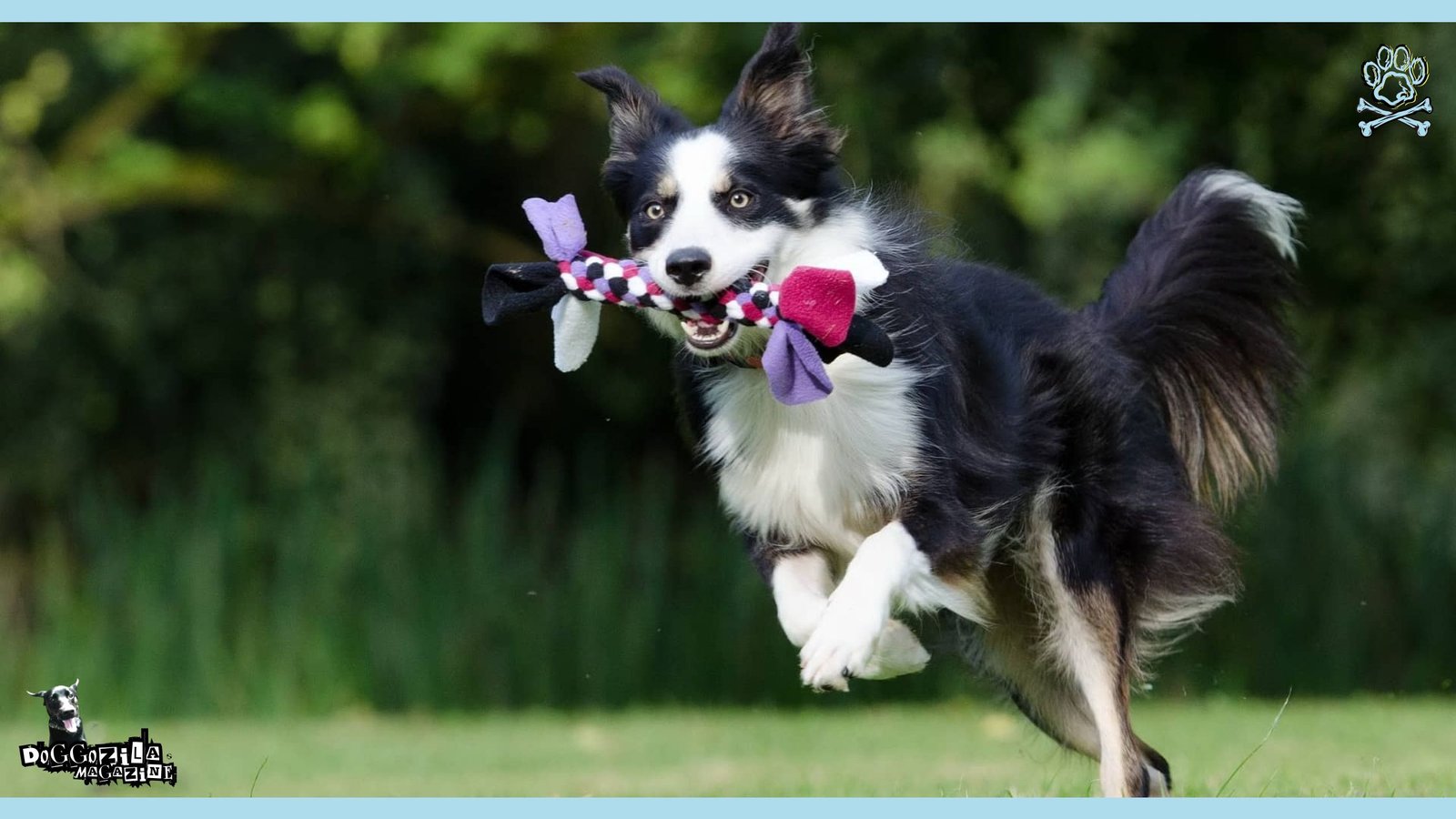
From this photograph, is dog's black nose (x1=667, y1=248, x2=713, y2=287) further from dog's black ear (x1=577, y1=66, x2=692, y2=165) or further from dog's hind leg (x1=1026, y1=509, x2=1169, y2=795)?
dog's hind leg (x1=1026, y1=509, x2=1169, y2=795)

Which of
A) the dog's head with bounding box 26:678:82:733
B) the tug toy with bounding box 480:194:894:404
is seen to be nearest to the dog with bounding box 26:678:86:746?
the dog's head with bounding box 26:678:82:733

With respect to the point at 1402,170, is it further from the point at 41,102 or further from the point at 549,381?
the point at 41,102

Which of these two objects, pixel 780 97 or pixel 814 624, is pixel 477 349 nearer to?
pixel 780 97

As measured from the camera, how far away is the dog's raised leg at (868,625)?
4.40 m

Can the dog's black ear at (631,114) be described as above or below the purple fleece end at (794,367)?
above

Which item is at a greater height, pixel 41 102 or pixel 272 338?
pixel 41 102

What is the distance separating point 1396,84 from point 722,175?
6571 millimetres

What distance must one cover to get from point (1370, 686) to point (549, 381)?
6.82 meters

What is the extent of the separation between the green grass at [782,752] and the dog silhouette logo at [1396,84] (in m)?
3.39

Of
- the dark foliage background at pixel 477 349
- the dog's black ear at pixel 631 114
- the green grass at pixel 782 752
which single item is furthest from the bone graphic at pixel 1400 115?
the dog's black ear at pixel 631 114

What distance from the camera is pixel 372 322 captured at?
13398 millimetres

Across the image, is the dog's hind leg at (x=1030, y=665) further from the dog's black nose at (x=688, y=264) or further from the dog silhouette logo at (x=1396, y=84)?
the dog silhouette logo at (x=1396, y=84)

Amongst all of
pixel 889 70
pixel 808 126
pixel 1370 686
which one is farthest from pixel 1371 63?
pixel 808 126

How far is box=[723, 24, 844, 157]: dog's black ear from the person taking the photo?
502 centimetres
